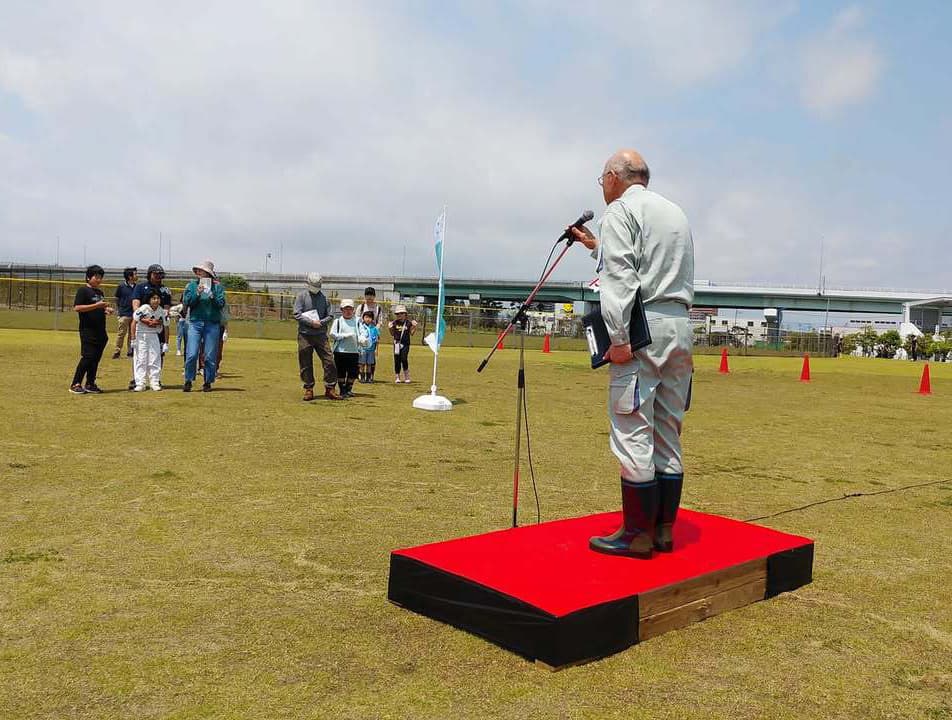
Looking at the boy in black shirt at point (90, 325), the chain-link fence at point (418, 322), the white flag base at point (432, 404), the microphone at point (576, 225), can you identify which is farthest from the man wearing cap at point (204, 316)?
the chain-link fence at point (418, 322)

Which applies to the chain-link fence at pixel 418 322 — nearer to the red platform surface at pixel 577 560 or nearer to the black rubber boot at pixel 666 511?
the red platform surface at pixel 577 560

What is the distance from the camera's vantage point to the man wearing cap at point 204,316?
12.7m

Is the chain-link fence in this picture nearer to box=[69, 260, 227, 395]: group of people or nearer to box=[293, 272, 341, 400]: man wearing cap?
box=[69, 260, 227, 395]: group of people

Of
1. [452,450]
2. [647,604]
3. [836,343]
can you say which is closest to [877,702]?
[647,604]

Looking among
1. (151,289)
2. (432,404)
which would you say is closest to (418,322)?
(151,289)

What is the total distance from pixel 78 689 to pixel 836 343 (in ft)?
207

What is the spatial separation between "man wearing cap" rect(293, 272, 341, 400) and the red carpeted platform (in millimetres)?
8397

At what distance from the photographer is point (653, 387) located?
13.6ft

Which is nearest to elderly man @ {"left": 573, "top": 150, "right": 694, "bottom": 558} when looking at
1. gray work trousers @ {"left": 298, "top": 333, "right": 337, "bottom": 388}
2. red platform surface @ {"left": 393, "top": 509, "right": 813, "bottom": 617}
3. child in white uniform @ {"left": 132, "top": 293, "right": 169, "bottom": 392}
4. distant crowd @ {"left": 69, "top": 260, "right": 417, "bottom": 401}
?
red platform surface @ {"left": 393, "top": 509, "right": 813, "bottom": 617}

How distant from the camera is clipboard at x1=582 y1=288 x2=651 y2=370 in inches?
160

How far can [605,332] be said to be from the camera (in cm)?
419

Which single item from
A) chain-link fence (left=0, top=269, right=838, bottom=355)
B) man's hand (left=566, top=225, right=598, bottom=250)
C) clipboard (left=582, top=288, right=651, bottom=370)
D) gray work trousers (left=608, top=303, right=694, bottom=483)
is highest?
man's hand (left=566, top=225, right=598, bottom=250)

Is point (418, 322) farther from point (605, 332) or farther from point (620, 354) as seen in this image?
point (620, 354)

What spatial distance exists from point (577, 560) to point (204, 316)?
1009 cm
